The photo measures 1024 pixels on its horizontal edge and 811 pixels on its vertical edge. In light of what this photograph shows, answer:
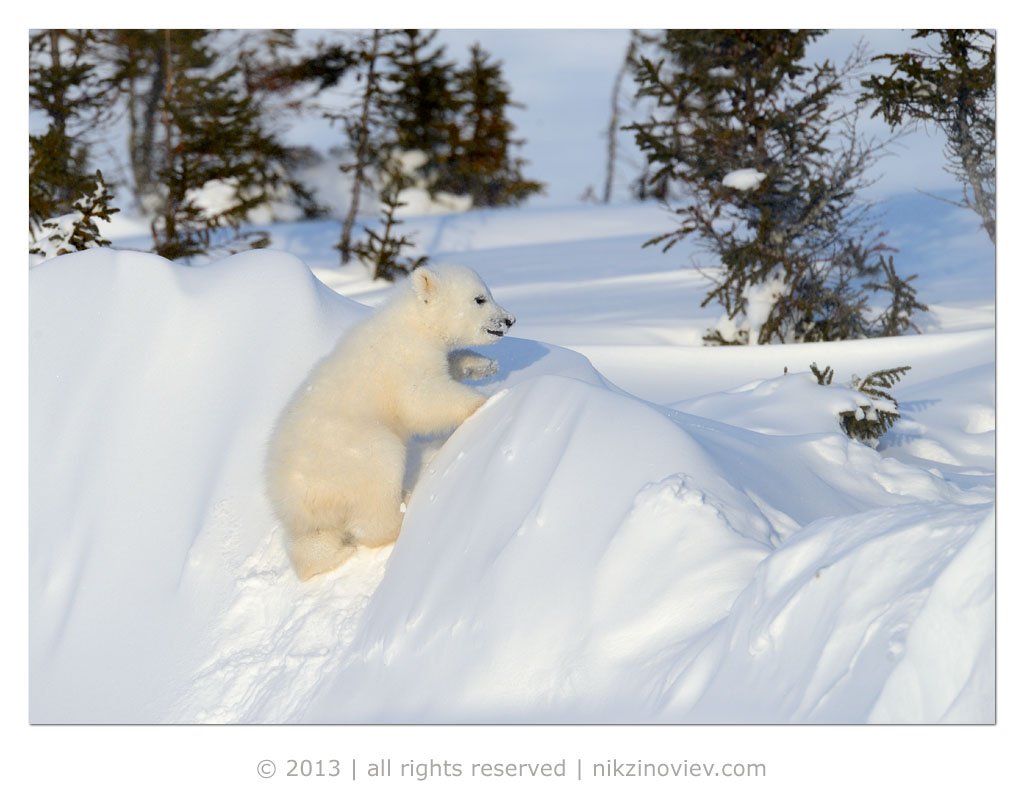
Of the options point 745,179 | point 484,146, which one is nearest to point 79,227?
point 745,179

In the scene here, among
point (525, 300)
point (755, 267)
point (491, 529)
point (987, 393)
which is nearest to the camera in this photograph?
point (491, 529)

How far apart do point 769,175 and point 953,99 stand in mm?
2267

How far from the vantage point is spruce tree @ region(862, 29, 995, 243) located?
316 inches

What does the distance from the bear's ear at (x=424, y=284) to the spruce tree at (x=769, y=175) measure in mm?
6701

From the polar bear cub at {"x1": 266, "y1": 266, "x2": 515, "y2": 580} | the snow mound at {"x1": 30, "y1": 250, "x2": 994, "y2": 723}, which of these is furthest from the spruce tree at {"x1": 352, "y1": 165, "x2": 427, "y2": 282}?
the polar bear cub at {"x1": 266, "y1": 266, "x2": 515, "y2": 580}

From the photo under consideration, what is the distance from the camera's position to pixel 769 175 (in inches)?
419

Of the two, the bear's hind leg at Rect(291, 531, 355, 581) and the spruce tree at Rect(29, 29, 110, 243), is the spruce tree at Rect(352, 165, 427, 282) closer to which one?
the spruce tree at Rect(29, 29, 110, 243)

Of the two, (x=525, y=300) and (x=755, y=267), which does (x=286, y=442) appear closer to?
(x=755, y=267)

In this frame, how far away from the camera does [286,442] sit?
442 centimetres

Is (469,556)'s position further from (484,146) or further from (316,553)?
(484,146)
